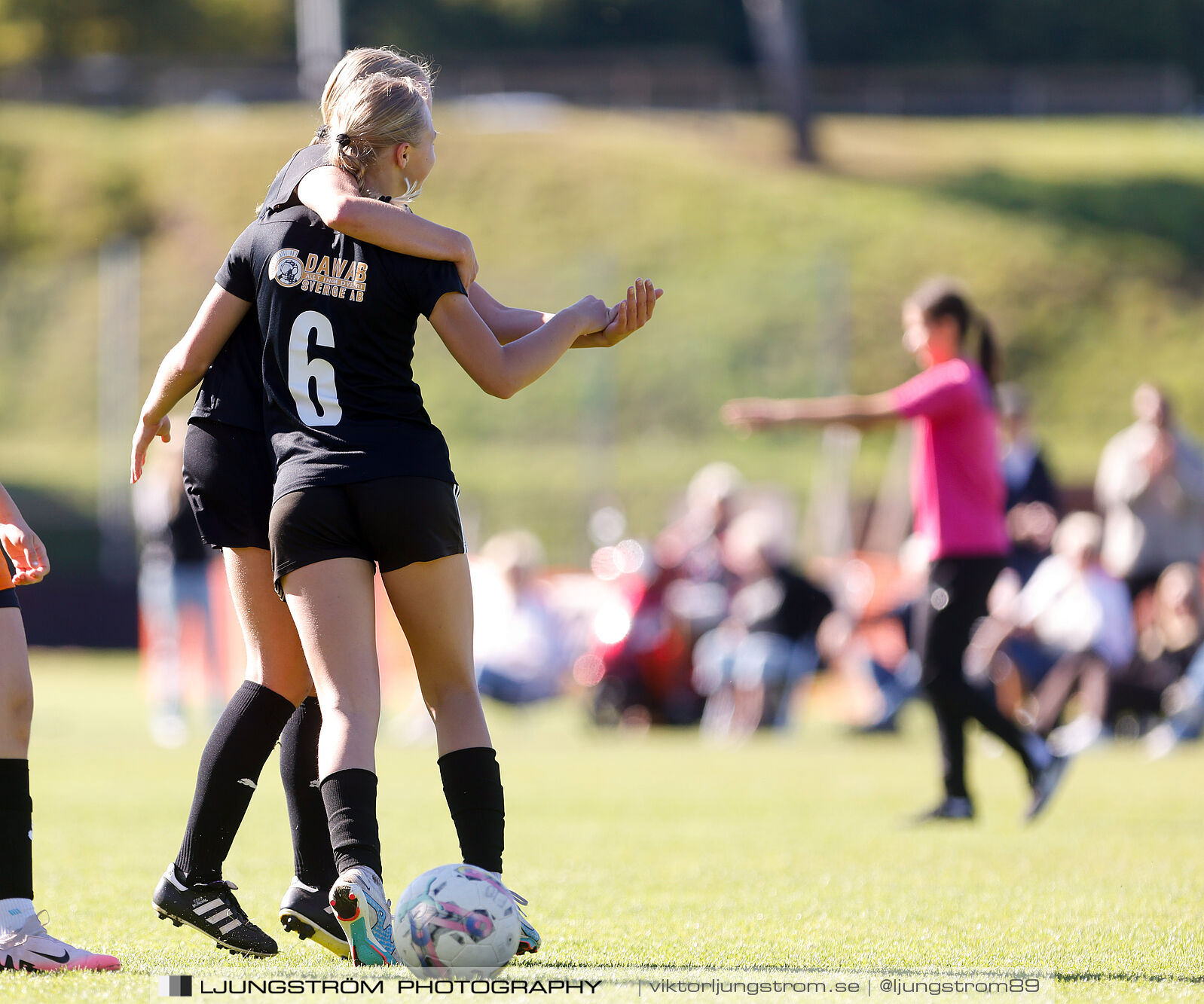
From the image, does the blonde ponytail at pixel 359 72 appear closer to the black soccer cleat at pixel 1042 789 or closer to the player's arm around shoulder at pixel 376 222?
the player's arm around shoulder at pixel 376 222

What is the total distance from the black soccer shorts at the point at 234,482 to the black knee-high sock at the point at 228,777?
0.37 meters

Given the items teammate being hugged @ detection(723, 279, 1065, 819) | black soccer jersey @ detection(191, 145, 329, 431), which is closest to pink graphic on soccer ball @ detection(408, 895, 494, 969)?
black soccer jersey @ detection(191, 145, 329, 431)

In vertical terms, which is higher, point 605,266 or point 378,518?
point 605,266

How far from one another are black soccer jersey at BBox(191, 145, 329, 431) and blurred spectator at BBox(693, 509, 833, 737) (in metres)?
8.58

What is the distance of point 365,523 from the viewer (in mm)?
3580

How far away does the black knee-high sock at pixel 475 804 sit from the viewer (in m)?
3.73

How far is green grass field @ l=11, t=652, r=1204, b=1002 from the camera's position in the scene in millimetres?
3848

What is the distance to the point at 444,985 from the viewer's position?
337cm

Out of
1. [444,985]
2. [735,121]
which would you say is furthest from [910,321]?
[735,121]

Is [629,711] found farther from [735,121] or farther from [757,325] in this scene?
[735,121]

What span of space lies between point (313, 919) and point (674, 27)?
157ft

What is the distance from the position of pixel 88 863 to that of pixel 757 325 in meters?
15.8

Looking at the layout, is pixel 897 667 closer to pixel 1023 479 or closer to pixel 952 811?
pixel 1023 479

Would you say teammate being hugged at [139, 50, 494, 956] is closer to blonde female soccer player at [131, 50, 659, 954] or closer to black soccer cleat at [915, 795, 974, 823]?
blonde female soccer player at [131, 50, 659, 954]
